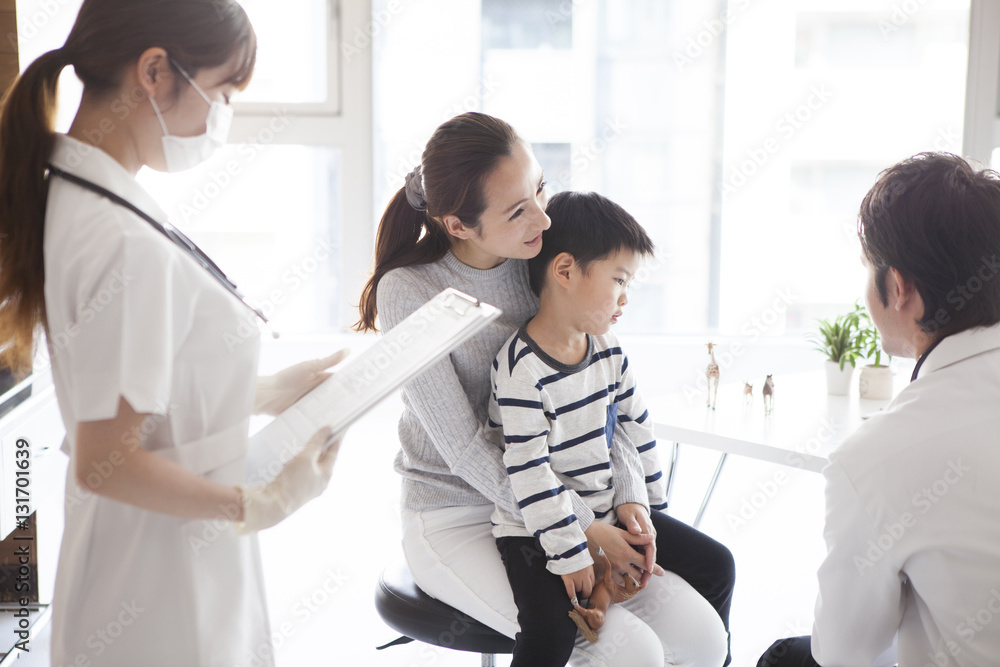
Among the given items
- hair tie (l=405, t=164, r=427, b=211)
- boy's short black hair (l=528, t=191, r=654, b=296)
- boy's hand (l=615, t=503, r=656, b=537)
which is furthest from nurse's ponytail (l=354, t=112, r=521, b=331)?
boy's hand (l=615, t=503, r=656, b=537)

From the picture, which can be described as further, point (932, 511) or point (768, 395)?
point (768, 395)

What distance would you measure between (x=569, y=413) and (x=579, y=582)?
27 cm

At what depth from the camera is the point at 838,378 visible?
2.03m

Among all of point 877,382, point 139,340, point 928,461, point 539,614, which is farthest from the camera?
point 877,382

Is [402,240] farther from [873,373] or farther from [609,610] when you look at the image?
[873,373]

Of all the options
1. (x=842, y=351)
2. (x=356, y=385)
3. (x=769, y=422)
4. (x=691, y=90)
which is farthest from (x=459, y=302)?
(x=691, y=90)

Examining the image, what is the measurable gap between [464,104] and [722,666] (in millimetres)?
3017

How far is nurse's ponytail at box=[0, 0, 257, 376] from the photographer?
2.89 ft

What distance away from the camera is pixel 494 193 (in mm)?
1381

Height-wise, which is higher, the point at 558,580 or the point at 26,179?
the point at 26,179

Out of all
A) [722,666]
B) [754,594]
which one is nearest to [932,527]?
[722,666]

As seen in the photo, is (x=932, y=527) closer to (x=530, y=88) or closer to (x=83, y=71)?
(x=83, y=71)

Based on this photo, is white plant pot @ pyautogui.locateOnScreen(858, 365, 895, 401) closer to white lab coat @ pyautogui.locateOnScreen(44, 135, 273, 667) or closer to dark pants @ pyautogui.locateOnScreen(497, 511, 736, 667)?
dark pants @ pyautogui.locateOnScreen(497, 511, 736, 667)

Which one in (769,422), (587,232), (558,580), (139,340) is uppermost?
(587,232)
